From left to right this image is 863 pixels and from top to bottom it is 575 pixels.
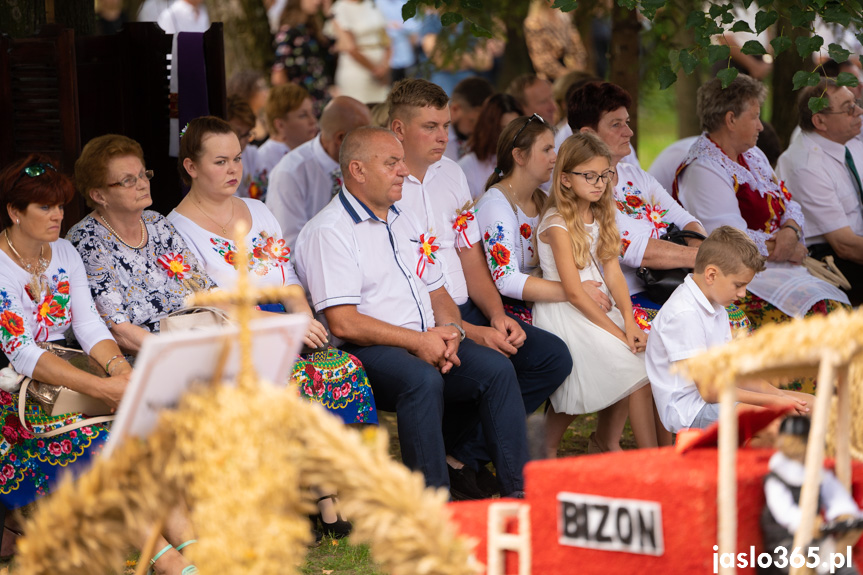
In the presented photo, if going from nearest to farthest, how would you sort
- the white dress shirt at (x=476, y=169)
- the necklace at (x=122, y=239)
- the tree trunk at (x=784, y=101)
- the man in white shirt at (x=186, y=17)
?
1. the necklace at (x=122, y=239)
2. the white dress shirt at (x=476, y=169)
3. the tree trunk at (x=784, y=101)
4. the man in white shirt at (x=186, y=17)

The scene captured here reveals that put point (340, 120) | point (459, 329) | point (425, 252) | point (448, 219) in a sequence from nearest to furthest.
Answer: point (459, 329) < point (425, 252) < point (448, 219) < point (340, 120)

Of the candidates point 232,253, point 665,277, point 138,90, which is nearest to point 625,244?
point 665,277

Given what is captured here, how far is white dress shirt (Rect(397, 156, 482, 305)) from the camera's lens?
465 centimetres

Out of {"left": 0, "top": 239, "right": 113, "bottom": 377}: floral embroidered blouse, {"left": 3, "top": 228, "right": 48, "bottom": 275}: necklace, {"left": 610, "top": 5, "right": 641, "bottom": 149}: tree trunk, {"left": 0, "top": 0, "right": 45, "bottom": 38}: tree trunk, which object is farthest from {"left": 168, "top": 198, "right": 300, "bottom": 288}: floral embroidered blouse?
{"left": 610, "top": 5, "right": 641, "bottom": 149}: tree trunk

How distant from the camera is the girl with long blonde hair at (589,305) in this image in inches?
174

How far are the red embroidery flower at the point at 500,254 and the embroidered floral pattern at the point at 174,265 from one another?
1.43 m

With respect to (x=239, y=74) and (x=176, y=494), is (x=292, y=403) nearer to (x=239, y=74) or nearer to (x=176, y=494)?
(x=176, y=494)

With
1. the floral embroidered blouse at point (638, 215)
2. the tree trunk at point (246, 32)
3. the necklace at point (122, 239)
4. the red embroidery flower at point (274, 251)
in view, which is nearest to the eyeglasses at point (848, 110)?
the floral embroidered blouse at point (638, 215)

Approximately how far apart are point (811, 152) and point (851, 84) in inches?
70.9

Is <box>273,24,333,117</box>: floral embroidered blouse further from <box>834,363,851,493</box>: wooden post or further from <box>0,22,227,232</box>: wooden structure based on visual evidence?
<box>834,363,851,493</box>: wooden post

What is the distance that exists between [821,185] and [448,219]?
2.37 m

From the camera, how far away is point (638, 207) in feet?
16.6

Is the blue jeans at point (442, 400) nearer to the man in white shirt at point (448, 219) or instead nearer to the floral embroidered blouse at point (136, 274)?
the man in white shirt at point (448, 219)

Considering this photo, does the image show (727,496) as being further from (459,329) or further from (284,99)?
(284,99)
